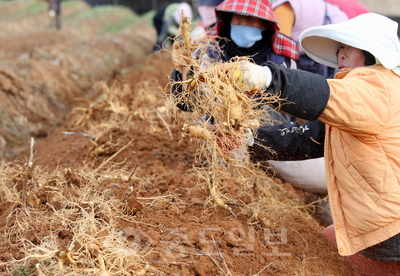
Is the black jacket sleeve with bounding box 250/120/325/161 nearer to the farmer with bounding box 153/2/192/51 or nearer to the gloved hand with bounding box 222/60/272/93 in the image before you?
the gloved hand with bounding box 222/60/272/93

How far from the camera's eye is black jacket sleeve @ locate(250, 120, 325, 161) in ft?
7.89

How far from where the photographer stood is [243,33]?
118 inches

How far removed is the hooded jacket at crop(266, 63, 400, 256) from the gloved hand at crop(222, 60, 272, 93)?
3cm

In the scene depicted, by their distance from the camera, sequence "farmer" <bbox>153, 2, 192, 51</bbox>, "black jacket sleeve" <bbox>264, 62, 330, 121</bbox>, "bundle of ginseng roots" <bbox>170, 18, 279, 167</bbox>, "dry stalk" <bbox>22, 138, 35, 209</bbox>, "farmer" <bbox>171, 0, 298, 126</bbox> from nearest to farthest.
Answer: "black jacket sleeve" <bbox>264, 62, 330, 121</bbox>, "bundle of ginseng roots" <bbox>170, 18, 279, 167</bbox>, "dry stalk" <bbox>22, 138, 35, 209</bbox>, "farmer" <bbox>171, 0, 298, 126</bbox>, "farmer" <bbox>153, 2, 192, 51</bbox>

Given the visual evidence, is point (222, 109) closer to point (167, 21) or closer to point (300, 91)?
point (300, 91)

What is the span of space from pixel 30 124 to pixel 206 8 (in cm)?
251

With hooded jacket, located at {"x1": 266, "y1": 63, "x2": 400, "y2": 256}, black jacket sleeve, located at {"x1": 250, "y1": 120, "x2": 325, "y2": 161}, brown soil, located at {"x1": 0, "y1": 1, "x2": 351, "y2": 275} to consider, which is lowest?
brown soil, located at {"x1": 0, "y1": 1, "x2": 351, "y2": 275}

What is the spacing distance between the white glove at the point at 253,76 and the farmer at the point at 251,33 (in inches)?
41.8

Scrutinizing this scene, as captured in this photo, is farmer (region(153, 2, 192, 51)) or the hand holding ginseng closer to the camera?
the hand holding ginseng

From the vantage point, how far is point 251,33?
301 cm

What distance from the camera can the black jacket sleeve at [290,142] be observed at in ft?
7.89

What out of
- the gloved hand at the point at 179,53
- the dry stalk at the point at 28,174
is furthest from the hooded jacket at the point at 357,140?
the dry stalk at the point at 28,174

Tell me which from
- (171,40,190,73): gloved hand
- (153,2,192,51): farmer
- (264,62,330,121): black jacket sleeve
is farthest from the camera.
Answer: (153,2,192,51): farmer

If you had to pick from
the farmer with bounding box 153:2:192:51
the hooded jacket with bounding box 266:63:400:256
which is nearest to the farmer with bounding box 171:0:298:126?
the hooded jacket with bounding box 266:63:400:256
